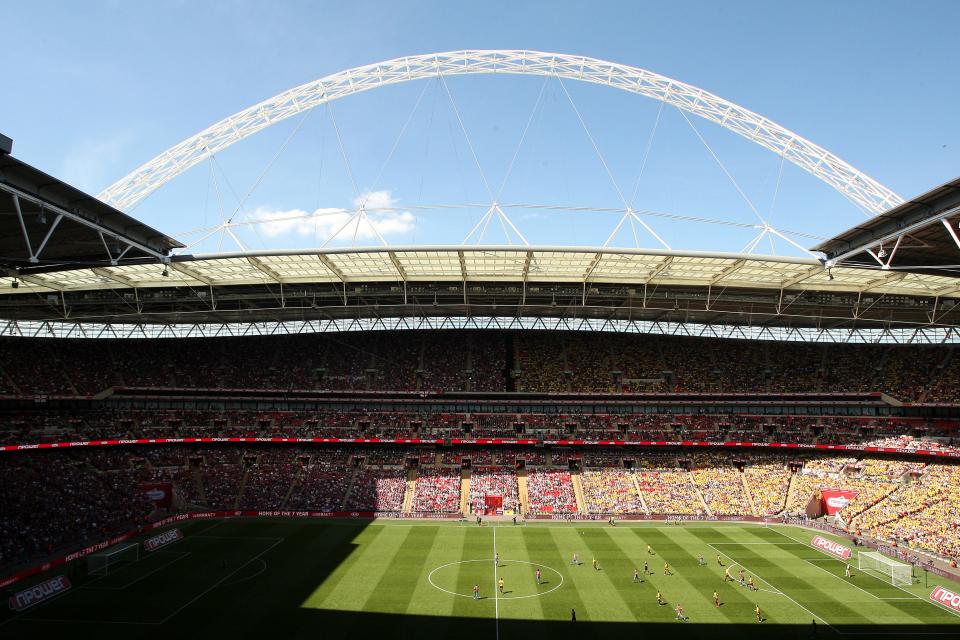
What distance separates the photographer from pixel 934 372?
61.9 meters

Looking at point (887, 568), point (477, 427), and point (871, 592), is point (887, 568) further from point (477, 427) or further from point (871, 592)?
point (477, 427)

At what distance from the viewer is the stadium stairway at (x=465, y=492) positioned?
174ft

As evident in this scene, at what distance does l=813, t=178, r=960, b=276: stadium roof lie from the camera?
2703 centimetres

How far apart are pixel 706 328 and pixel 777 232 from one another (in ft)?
111

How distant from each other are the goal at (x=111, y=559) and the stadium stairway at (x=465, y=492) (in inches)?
999

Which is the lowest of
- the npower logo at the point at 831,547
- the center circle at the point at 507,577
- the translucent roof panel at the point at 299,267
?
the center circle at the point at 507,577

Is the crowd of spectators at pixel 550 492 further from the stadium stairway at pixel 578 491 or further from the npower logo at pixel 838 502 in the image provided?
the npower logo at pixel 838 502

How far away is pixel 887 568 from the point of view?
→ 35.7 meters

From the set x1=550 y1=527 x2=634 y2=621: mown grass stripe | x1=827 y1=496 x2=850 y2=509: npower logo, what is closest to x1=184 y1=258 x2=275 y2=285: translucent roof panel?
x1=550 y1=527 x2=634 y2=621: mown grass stripe

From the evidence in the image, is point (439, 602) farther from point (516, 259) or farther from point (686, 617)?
point (516, 259)

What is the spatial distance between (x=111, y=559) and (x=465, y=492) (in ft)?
93.4

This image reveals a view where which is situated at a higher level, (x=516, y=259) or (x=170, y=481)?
(x=516, y=259)

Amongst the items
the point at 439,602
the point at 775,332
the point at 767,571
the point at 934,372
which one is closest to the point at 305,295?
the point at 439,602

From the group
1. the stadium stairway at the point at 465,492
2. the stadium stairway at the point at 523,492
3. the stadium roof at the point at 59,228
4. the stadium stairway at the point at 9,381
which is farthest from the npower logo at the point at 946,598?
the stadium stairway at the point at 9,381
